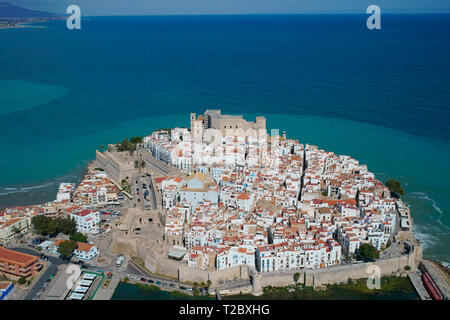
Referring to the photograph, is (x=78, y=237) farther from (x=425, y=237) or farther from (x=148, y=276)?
(x=425, y=237)

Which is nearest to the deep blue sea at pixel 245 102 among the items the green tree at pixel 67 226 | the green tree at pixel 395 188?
the green tree at pixel 395 188

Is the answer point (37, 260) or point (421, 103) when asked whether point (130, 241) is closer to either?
point (37, 260)

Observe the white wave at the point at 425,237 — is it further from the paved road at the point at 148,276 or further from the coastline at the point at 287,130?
the paved road at the point at 148,276

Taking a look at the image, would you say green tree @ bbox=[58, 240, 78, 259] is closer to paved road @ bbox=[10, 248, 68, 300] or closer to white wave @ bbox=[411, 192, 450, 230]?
paved road @ bbox=[10, 248, 68, 300]

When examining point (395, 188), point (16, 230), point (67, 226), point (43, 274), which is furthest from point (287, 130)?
point (43, 274)

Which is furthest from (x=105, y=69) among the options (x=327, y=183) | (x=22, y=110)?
(x=327, y=183)

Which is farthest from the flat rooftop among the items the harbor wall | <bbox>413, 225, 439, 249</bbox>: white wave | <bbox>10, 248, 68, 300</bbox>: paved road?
<bbox>413, 225, 439, 249</bbox>: white wave
